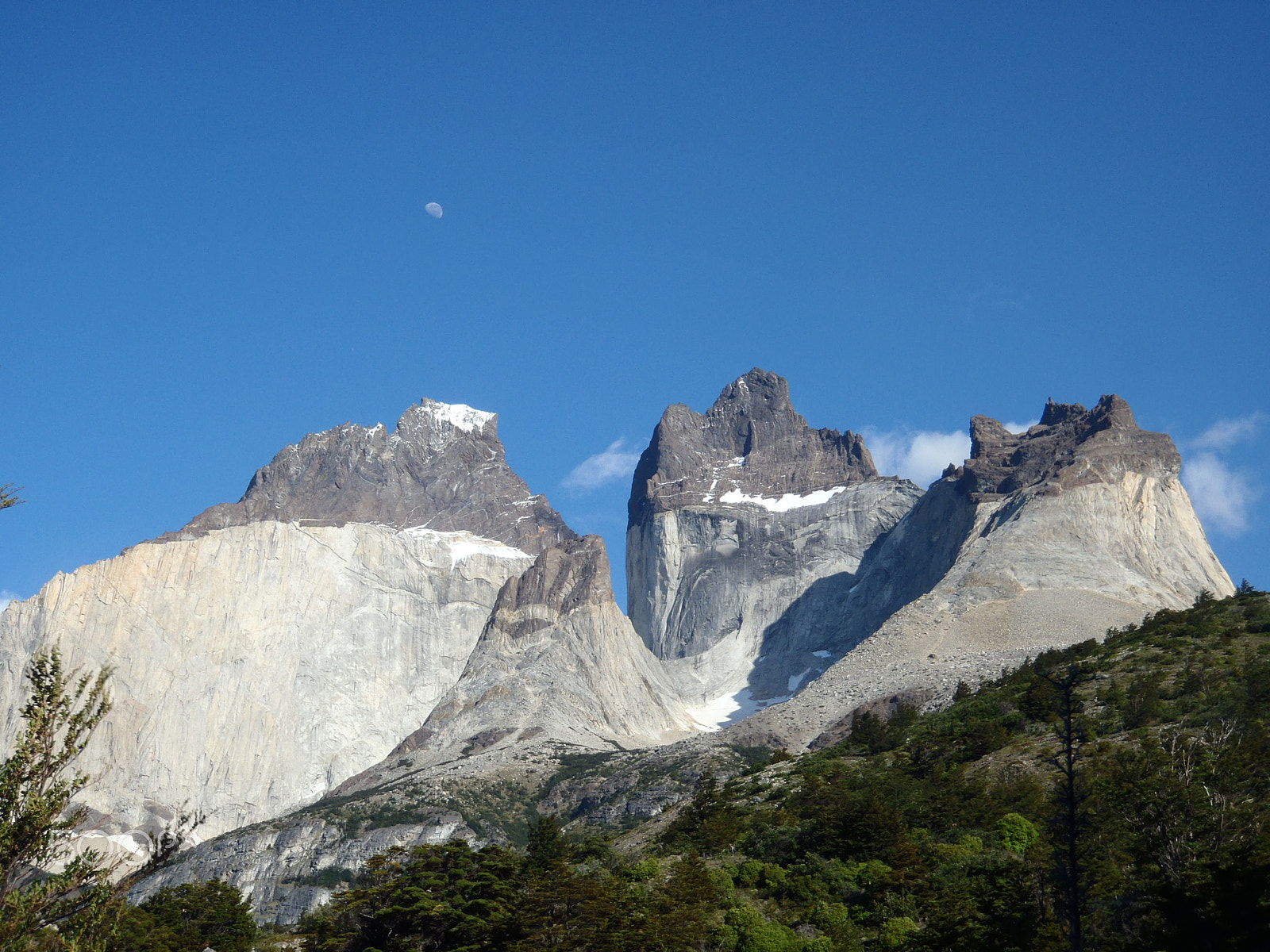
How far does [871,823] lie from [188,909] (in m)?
38.3

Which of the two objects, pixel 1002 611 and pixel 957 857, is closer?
pixel 957 857

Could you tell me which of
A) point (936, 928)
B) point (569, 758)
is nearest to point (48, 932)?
point (936, 928)

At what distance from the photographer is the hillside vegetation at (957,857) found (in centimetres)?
3972

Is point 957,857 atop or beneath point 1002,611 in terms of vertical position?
beneath

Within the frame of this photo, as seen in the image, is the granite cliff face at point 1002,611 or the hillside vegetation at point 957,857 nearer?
the hillside vegetation at point 957,857

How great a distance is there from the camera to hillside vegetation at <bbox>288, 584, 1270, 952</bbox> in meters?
39.7

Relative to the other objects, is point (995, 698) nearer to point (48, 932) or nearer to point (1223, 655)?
point (1223, 655)

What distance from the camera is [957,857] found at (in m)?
51.9

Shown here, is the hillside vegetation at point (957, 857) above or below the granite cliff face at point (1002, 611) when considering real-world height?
below

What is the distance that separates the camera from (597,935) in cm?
4578

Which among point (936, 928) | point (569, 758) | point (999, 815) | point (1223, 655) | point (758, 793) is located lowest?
point (936, 928)

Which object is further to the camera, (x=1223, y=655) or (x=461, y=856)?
(x=1223, y=655)

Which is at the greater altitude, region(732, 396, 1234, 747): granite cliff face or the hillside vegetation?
region(732, 396, 1234, 747): granite cliff face

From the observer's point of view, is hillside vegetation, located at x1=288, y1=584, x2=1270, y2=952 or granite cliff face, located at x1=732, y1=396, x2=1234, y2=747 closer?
hillside vegetation, located at x1=288, y1=584, x2=1270, y2=952
